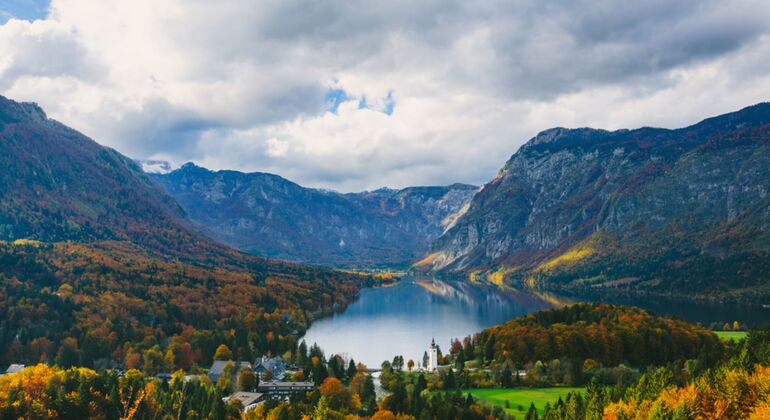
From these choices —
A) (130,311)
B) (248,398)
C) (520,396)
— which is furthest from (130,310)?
(520,396)

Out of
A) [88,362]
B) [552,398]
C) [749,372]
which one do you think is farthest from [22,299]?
[749,372]

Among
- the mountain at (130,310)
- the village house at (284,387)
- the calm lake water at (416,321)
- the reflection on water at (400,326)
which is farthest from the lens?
the calm lake water at (416,321)

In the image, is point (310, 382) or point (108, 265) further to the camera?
point (108, 265)

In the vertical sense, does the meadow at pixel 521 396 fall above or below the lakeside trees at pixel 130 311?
below

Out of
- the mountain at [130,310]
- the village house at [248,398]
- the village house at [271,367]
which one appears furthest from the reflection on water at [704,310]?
the village house at [248,398]

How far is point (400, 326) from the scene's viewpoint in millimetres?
146000

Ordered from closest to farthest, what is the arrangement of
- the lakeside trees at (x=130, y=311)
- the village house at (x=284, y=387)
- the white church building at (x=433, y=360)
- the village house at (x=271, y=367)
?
the village house at (x=284, y=387), the village house at (x=271, y=367), the white church building at (x=433, y=360), the lakeside trees at (x=130, y=311)

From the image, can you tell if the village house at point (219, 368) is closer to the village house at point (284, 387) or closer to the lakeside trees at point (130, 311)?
the village house at point (284, 387)

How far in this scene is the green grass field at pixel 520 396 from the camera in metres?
67.4

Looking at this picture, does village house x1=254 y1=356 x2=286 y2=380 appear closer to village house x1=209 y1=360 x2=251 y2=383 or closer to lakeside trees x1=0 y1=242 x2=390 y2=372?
village house x1=209 y1=360 x2=251 y2=383

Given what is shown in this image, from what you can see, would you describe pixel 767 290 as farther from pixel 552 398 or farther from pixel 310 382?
pixel 310 382

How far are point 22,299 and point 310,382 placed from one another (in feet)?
219

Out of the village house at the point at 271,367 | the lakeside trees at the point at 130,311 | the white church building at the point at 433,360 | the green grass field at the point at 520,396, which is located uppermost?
the lakeside trees at the point at 130,311

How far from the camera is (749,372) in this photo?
173 feet
